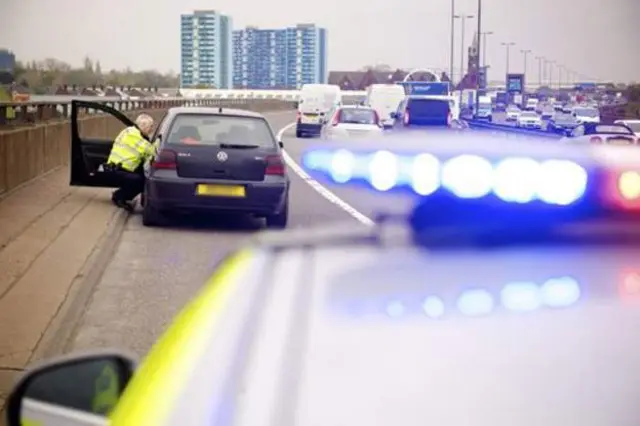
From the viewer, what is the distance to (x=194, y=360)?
1988 mm

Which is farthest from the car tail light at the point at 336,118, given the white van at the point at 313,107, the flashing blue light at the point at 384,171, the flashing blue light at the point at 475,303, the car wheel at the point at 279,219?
the flashing blue light at the point at 475,303

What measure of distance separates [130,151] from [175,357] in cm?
1495

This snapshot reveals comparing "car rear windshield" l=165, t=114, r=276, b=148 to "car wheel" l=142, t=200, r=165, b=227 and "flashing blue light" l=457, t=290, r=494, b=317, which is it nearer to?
"car wheel" l=142, t=200, r=165, b=227

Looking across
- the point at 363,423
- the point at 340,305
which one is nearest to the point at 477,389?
the point at 363,423

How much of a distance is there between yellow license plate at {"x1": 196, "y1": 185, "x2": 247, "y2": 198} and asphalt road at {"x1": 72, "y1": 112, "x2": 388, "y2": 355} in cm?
51

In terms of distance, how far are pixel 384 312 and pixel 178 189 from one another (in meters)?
13.4

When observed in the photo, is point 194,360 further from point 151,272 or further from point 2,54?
point 2,54

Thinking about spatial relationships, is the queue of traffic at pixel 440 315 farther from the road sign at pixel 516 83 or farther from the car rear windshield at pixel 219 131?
the road sign at pixel 516 83

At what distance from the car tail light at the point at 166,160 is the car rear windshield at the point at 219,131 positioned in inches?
6.6

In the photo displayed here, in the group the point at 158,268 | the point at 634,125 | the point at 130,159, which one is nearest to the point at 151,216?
the point at 130,159

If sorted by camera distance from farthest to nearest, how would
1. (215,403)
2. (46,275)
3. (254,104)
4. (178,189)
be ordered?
(254,104) < (178,189) < (46,275) < (215,403)

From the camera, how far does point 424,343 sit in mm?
A: 1779

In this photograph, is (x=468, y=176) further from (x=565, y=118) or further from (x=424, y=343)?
(x=565, y=118)

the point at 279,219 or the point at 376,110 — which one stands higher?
the point at 376,110
